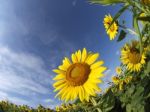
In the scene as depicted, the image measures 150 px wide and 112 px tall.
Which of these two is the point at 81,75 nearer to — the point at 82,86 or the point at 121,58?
the point at 82,86

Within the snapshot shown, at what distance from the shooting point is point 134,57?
3803 mm

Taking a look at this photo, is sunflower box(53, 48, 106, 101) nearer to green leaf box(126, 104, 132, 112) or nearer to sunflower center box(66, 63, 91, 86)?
sunflower center box(66, 63, 91, 86)

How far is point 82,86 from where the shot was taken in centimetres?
238

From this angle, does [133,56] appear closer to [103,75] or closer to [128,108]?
[128,108]

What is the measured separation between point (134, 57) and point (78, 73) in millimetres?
1530

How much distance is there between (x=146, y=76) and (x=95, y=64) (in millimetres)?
937

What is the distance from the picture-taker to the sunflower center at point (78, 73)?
237cm

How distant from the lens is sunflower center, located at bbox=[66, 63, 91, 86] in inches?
93.4

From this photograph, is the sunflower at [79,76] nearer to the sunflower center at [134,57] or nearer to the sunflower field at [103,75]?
the sunflower field at [103,75]

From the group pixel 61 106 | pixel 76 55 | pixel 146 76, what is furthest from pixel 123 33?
pixel 61 106

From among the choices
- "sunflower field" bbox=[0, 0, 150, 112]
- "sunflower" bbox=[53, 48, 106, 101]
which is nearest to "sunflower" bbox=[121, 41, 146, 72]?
"sunflower field" bbox=[0, 0, 150, 112]

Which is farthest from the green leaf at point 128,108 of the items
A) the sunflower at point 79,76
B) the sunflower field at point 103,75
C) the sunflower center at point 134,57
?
the sunflower center at point 134,57

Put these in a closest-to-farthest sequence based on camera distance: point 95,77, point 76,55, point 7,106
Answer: point 95,77, point 76,55, point 7,106

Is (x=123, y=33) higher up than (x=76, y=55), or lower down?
higher up
